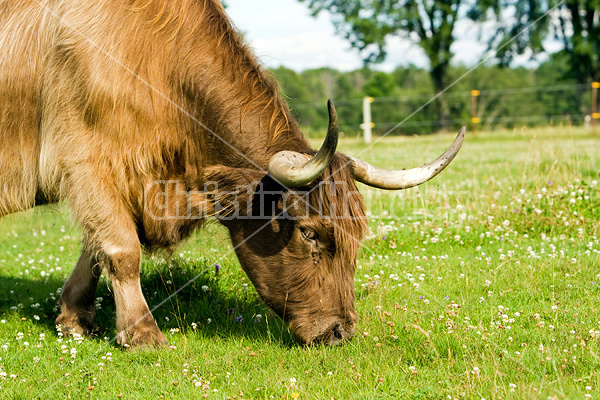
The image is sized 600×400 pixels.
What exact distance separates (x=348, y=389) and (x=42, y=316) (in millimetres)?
3504

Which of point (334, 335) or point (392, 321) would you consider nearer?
point (334, 335)

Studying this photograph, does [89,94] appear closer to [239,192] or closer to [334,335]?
[239,192]

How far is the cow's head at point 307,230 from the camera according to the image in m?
4.47

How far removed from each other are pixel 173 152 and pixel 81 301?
1752 millimetres

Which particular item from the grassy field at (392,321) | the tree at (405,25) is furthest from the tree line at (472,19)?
the grassy field at (392,321)

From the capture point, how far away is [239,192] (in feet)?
15.2

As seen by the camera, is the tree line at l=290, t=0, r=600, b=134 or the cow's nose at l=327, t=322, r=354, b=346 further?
the tree line at l=290, t=0, r=600, b=134

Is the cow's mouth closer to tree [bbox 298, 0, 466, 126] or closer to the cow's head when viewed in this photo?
the cow's head

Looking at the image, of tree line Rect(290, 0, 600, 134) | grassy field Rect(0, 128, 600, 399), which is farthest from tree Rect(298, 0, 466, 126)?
grassy field Rect(0, 128, 600, 399)

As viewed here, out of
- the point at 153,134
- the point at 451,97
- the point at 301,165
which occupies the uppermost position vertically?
the point at 451,97

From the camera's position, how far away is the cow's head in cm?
447

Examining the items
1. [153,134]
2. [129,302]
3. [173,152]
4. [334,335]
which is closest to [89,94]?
[153,134]

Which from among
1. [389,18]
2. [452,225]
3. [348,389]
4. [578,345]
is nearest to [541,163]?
[452,225]

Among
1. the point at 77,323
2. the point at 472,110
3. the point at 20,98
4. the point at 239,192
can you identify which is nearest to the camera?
the point at 239,192
